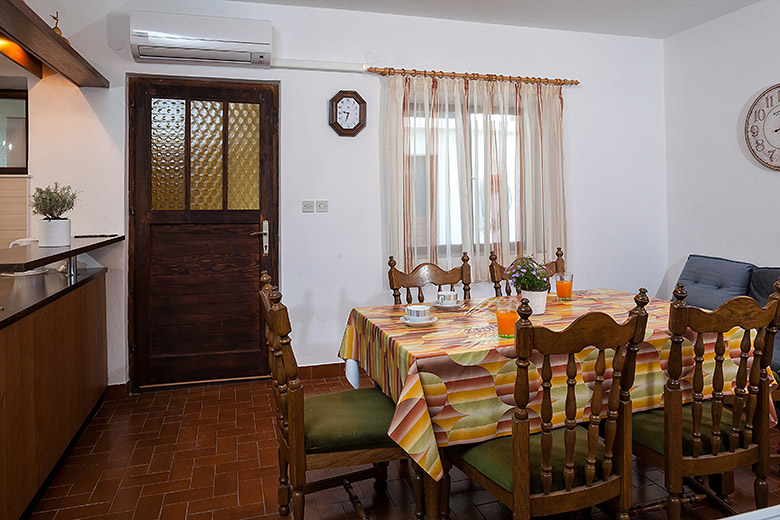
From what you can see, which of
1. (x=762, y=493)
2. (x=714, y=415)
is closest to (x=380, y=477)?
(x=714, y=415)

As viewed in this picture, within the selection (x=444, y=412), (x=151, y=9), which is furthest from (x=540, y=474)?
(x=151, y=9)

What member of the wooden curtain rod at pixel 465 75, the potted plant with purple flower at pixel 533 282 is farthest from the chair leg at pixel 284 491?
the wooden curtain rod at pixel 465 75

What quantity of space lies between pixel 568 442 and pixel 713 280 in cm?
311

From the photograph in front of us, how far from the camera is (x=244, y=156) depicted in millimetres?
4000

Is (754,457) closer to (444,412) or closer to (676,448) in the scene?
(676,448)

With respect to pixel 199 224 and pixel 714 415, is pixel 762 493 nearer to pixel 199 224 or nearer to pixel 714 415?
pixel 714 415

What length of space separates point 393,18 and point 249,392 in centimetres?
298

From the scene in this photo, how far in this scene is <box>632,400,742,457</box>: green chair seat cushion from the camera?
1.95 m

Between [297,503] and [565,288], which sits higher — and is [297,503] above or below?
below

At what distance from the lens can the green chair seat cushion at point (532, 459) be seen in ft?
5.52

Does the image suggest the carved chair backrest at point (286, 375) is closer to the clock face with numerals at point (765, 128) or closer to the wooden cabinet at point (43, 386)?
the wooden cabinet at point (43, 386)

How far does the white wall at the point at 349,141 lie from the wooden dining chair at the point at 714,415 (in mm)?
2567

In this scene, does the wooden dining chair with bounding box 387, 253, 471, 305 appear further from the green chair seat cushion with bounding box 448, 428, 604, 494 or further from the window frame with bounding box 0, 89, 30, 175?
the window frame with bounding box 0, 89, 30, 175

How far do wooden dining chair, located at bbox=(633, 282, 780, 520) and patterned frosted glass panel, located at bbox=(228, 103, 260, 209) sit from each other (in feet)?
9.72
